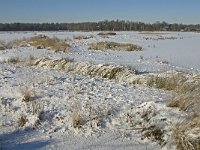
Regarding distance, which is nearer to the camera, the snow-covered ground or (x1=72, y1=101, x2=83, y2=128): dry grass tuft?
the snow-covered ground

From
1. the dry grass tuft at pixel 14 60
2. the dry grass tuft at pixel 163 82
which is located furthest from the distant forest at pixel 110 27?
the dry grass tuft at pixel 163 82

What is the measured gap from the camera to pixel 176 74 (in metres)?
10.3

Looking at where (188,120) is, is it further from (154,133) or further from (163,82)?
(163,82)

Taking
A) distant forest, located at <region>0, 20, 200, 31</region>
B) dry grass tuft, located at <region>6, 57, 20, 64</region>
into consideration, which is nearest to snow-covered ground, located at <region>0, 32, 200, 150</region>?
dry grass tuft, located at <region>6, 57, 20, 64</region>

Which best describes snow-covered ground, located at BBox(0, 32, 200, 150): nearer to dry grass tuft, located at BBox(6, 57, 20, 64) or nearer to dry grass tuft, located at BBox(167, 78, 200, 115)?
dry grass tuft, located at BBox(167, 78, 200, 115)

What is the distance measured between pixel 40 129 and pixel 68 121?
0.55 m

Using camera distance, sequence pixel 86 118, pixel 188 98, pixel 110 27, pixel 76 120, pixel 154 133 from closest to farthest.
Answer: pixel 154 133, pixel 188 98, pixel 76 120, pixel 86 118, pixel 110 27

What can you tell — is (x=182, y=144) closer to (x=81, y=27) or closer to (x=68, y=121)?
(x=68, y=121)

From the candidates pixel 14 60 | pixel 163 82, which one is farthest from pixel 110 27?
pixel 163 82

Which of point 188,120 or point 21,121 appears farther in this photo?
point 21,121

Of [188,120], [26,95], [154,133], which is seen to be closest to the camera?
[188,120]

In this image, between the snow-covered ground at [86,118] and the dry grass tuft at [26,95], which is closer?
the snow-covered ground at [86,118]

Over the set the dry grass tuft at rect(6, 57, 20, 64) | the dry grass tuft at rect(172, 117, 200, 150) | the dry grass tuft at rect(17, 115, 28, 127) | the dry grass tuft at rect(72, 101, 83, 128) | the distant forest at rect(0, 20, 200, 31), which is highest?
the dry grass tuft at rect(172, 117, 200, 150)

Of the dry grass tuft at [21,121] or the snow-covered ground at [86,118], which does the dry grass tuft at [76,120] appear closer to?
the snow-covered ground at [86,118]
